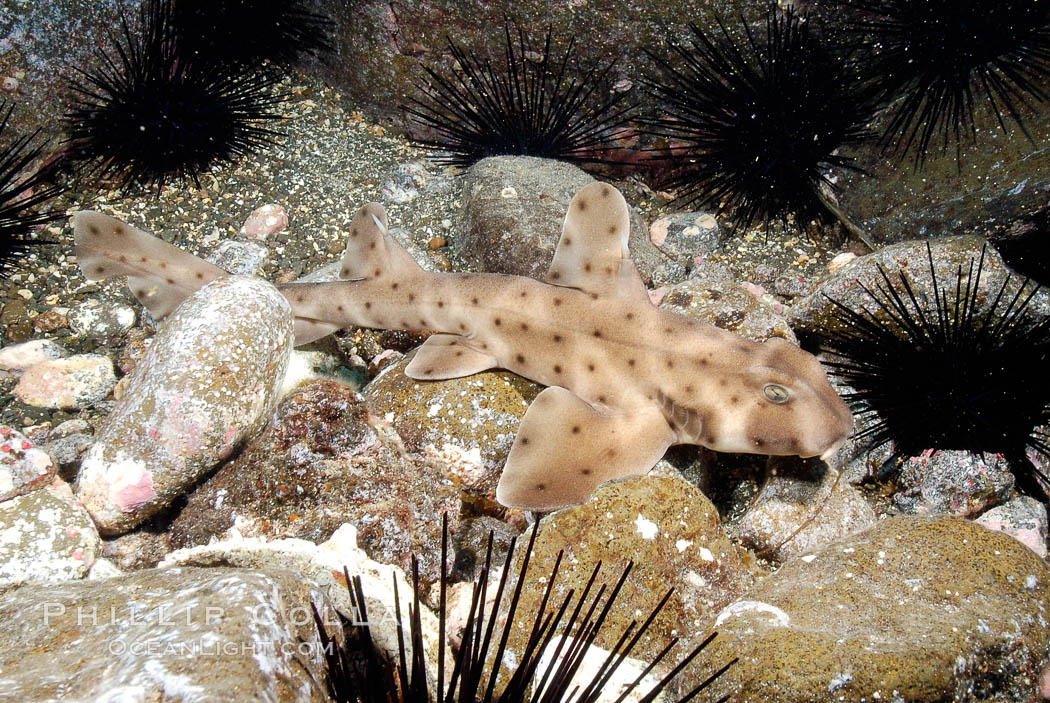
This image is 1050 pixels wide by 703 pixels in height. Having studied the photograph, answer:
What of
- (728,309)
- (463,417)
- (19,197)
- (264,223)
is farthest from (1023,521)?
(19,197)

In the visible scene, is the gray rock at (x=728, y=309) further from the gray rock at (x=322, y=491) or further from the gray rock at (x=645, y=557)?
the gray rock at (x=322, y=491)

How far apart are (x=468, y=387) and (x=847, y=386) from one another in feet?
8.23

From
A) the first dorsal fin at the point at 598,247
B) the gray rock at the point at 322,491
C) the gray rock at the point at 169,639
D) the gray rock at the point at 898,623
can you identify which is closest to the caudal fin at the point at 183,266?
the gray rock at the point at 322,491

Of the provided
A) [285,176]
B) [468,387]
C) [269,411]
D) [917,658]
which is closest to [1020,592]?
[917,658]

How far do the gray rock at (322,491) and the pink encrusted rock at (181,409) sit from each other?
0.59 ft

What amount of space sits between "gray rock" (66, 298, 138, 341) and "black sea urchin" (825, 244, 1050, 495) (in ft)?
17.1

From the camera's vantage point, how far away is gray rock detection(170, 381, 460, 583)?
130 inches

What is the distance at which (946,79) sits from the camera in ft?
16.6

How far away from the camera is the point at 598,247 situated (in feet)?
12.7

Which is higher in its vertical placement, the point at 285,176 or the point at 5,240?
the point at 285,176

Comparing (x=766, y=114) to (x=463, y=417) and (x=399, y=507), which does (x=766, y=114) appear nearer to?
(x=463, y=417)

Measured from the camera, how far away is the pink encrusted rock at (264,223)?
567 centimetres

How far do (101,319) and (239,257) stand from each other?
1151 millimetres

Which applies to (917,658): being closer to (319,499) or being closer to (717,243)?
(319,499)
